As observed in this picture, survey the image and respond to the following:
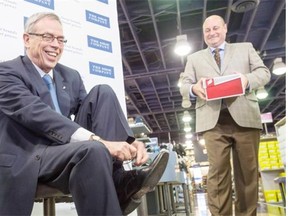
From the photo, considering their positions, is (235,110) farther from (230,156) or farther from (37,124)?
(37,124)

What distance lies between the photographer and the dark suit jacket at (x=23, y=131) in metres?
1.17

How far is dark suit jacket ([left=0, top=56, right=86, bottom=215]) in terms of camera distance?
1.17m

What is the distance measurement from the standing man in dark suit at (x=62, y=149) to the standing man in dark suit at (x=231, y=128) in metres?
1.01

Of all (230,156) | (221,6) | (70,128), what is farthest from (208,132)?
(221,6)

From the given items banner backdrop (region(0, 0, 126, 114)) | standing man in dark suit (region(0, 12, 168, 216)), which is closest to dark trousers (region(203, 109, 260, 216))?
banner backdrop (region(0, 0, 126, 114))

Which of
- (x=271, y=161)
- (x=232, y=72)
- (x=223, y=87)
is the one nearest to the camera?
(x=223, y=87)

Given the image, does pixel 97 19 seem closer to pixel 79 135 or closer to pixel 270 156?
pixel 79 135

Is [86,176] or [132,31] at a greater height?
[132,31]

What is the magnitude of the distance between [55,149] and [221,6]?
6103 mm

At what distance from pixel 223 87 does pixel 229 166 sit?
549 mm

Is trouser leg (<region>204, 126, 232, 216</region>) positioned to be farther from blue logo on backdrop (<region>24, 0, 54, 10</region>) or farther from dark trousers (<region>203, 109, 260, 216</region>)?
blue logo on backdrop (<region>24, 0, 54, 10</region>)

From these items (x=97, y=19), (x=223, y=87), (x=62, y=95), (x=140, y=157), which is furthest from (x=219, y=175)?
(x=97, y=19)

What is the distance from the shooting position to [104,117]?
1402 mm

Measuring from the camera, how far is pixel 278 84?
1185cm
